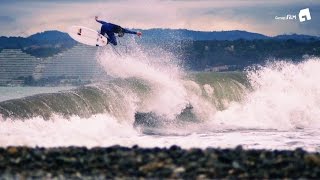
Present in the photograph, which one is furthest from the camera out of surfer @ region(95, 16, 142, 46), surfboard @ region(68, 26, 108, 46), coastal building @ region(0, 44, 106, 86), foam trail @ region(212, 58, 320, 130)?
coastal building @ region(0, 44, 106, 86)

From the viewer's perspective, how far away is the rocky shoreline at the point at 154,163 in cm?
1026

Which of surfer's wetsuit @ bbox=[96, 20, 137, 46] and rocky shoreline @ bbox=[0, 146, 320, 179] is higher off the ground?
surfer's wetsuit @ bbox=[96, 20, 137, 46]

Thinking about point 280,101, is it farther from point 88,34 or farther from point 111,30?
point 88,34

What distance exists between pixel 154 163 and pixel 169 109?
71.2 feet

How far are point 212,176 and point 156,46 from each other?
36766mm

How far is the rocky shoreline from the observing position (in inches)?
404

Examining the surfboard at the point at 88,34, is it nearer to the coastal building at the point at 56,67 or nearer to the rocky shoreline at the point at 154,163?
the rocky shoreline at the point at 154,163

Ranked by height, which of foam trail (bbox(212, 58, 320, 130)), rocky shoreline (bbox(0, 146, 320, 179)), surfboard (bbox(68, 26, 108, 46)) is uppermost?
surfboard (bbox(68, 26, 108, 46))

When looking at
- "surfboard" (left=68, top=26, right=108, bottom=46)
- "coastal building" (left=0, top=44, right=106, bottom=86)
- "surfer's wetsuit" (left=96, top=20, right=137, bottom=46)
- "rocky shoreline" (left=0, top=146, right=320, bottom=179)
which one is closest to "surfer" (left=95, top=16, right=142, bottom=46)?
"surfer's wetsuit" (left=96, top=20, right=137, bottom=46)

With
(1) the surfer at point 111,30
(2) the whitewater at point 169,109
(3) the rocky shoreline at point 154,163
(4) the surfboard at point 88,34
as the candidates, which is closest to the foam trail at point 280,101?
(2) the whitewater at point 169,109

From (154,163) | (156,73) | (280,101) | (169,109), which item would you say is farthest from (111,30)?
(154,163)

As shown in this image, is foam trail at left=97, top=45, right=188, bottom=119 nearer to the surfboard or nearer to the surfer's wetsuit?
the surfer's wetsuit

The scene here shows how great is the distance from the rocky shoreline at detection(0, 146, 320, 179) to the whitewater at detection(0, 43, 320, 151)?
4.44 metres

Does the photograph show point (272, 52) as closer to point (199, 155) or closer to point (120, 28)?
point (120, 28)
